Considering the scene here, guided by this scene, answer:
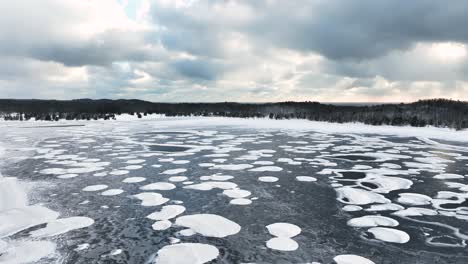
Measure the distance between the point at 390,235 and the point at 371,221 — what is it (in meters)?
0.49

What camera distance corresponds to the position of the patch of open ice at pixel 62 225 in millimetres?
4059

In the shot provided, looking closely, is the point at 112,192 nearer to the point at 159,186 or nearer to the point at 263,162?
the point at 159,186

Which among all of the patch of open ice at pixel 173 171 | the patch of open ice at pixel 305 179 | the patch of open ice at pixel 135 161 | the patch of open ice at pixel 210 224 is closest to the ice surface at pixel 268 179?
the patch of open ice at pixel 305 179

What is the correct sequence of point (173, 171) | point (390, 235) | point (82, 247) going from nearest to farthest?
1. point (82, 247)
2. point (390, 235)
3. point (173, 171)

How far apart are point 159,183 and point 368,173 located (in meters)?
4.78

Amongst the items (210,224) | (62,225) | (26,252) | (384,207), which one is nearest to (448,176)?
(384,207)

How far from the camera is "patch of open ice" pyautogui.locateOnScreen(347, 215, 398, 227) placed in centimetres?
444

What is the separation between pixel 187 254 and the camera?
11.5 ft

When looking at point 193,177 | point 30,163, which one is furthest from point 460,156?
point 30,163

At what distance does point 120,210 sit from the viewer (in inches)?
196

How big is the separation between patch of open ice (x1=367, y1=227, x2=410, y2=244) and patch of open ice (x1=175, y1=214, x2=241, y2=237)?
5.51 feet

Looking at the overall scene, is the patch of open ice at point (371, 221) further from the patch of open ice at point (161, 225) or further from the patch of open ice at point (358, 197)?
the patch of open ice at point (161, 225)

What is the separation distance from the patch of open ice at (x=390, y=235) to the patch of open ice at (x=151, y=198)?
3.14m

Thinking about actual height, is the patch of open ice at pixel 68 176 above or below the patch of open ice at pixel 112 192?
above
